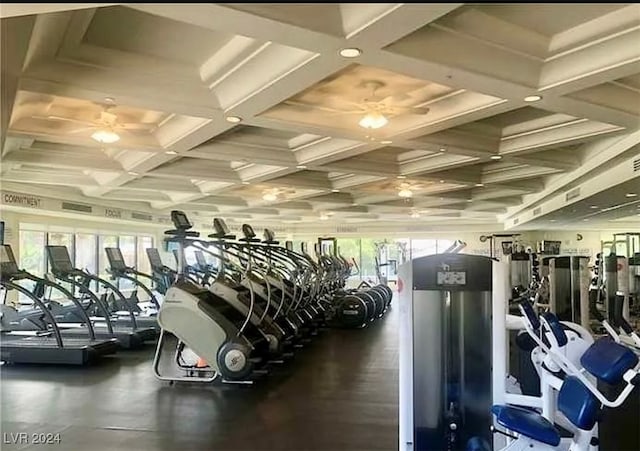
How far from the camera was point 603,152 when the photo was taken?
21.9ft

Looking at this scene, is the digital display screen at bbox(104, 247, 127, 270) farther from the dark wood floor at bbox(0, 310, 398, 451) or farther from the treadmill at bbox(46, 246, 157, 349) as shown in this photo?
the dark wood floor at bbox(0, 310, 398, 451)

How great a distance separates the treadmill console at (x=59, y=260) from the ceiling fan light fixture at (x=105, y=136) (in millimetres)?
3025

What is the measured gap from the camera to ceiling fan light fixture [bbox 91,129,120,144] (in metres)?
5.43

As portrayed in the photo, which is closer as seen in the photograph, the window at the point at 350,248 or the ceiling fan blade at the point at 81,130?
the ceiling fan blade at the point at 81,130

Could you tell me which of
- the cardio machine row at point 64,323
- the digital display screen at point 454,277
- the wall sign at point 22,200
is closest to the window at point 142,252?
the cardio machine row at point 64,323

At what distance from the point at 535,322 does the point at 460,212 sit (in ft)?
39.2

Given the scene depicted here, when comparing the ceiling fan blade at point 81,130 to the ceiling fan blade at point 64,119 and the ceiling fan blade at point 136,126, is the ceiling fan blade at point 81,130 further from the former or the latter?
the ceiling fan blade at point 136,126

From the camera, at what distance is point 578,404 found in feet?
9.90

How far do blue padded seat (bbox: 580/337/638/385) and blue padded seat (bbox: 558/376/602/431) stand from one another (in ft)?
0.46

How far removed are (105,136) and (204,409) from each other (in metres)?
2.86

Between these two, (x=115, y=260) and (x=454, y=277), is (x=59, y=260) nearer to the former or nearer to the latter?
(x=115, y=260)

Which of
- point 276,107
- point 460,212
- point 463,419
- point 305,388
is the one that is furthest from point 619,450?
point 460,212

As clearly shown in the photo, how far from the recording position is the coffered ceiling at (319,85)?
3170mm

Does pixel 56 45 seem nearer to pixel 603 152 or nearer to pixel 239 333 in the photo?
pixel 239 333
